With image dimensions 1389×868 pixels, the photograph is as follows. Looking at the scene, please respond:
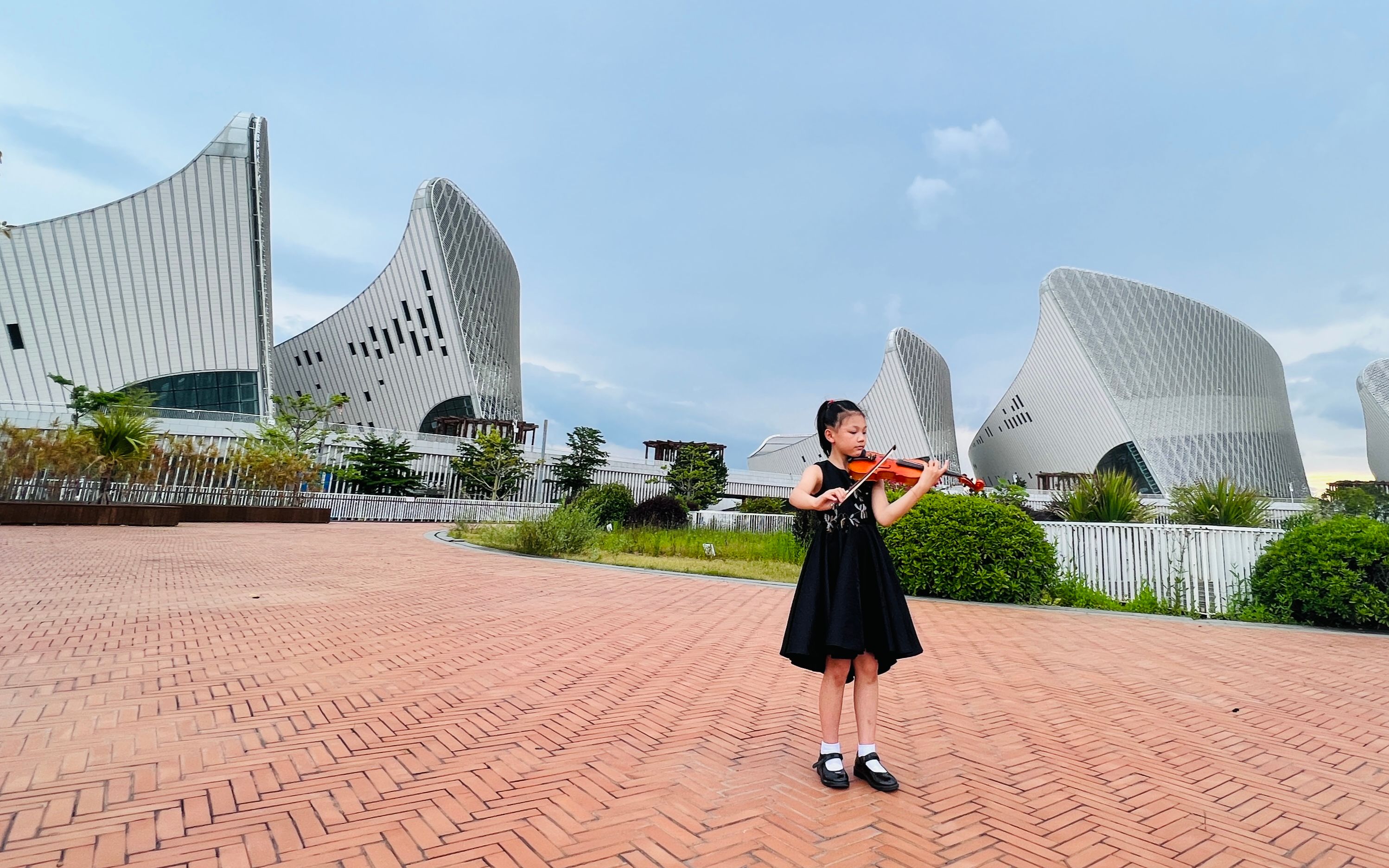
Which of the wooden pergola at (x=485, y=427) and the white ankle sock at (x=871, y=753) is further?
the wooden pergola at (x=485, y=427)

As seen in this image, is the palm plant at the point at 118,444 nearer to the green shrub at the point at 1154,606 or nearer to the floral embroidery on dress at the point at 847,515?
the floral embroidery on dress at the point at 847,515

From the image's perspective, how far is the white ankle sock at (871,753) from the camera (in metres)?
2.60

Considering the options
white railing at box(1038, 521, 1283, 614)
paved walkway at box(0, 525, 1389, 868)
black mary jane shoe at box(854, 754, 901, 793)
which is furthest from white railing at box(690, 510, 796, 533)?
black mary jane shoe at box(854, 754, 901, 793)

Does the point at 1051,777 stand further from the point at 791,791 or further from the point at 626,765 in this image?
the point at 626,765

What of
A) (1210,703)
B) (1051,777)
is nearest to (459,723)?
(1051,777)

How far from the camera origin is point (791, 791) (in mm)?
2576

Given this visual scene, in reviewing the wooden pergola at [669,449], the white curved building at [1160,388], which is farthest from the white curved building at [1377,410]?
the wooden pergola at [669,449]

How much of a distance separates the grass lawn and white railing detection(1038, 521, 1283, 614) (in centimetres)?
451

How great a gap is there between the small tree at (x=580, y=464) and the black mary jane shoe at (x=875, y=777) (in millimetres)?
35015

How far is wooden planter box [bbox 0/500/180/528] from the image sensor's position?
1446cm

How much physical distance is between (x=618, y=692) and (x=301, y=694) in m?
1.78

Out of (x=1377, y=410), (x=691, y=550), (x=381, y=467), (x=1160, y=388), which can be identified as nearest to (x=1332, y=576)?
(x=691, y=550)

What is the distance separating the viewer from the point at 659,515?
2119 cm

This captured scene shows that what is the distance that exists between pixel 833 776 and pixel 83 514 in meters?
20.2
